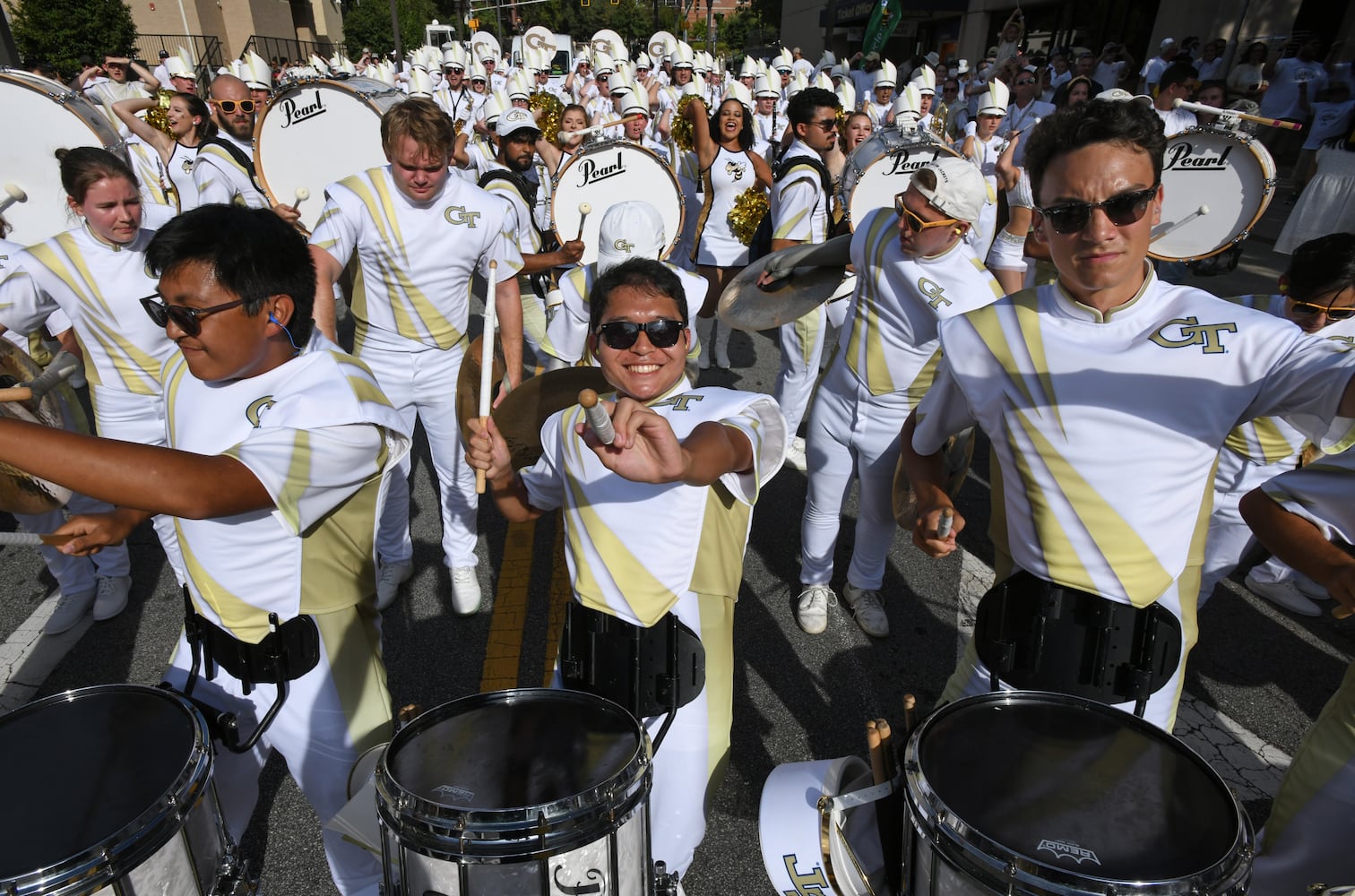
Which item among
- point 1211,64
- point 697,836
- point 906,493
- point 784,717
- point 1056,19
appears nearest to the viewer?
point 697,836

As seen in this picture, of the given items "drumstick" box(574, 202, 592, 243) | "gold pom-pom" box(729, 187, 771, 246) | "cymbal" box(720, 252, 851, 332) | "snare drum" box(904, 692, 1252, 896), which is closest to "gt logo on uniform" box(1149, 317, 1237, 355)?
"snare drum" box(904, 692, 1252, 896)

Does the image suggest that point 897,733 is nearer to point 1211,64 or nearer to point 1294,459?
point 1294,459

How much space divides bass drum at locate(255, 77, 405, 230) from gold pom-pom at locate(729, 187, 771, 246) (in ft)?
8.99

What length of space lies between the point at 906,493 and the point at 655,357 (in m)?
0.96

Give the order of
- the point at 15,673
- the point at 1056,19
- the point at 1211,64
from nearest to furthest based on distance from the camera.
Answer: the point at 15,673 < the point at 1211,64 < the point at 1056,19

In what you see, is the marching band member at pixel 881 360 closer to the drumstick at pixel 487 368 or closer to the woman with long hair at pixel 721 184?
the drumstick at pixel 487 368

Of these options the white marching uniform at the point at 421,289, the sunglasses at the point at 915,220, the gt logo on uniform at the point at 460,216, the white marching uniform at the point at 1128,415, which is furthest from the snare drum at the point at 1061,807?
the gt logo on uniform at the point at 460,216

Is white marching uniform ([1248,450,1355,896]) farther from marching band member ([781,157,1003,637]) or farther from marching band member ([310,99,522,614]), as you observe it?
marching band member ([310,99,522,614])

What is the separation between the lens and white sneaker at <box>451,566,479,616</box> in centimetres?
405

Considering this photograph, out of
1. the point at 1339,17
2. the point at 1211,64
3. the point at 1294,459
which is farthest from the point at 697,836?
the point at 1339,17

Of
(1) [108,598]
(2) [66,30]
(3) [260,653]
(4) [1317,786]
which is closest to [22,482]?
(3) [260,653]

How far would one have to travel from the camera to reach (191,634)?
6.76 feet

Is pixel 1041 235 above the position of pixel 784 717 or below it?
above

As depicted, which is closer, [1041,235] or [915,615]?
[1041,235]
